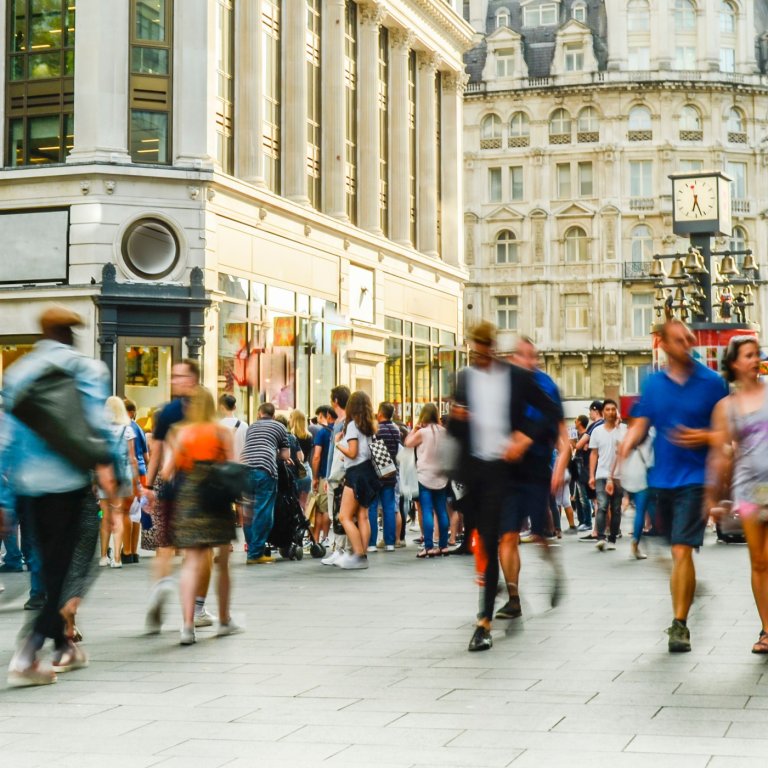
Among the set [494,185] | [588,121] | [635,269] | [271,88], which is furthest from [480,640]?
[494,185]

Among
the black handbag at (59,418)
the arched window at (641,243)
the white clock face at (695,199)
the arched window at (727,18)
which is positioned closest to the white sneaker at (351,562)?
the black handbag at (59,418)

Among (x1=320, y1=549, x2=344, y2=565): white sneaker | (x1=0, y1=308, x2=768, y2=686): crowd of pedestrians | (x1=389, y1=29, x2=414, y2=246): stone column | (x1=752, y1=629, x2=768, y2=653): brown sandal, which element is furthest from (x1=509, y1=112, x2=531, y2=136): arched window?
(x1=752, y1=629, x2=768, y2=653): brown sandal

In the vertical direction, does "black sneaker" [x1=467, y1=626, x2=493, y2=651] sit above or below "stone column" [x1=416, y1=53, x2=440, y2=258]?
below

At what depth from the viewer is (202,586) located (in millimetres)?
10039

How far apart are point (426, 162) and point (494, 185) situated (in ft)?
78.6

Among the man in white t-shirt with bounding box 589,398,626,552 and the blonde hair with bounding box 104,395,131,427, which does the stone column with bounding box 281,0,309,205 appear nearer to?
the man in white t-shirt with bounding box 589,398,626,552

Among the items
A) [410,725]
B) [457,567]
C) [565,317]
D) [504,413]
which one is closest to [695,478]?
[504,413]

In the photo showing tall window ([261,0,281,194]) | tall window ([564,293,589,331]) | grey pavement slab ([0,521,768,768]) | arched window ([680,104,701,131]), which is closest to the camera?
grey pavement slab ([0,521,768,768])

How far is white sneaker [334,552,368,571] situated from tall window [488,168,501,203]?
57.1m

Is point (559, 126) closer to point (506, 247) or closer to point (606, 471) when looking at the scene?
point (506, 247)

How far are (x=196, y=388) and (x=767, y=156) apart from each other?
215ft

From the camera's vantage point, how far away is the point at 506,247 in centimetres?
7150

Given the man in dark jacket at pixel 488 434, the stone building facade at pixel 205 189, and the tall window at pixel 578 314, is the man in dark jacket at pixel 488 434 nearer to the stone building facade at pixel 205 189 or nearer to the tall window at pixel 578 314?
the stone building facade at pixel 205 189

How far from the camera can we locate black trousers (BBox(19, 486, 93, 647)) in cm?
793
